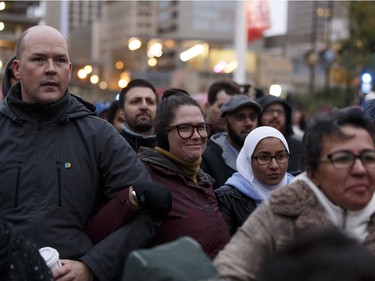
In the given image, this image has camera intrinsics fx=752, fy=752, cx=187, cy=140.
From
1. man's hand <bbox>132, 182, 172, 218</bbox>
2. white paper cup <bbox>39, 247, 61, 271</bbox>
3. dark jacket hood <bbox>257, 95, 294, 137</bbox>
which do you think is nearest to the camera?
white paper cup <bbox>39, 247, 61, 271</bbox>

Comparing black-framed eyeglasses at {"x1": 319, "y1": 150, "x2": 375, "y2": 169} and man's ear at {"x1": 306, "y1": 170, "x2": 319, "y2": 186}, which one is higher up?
black-framed eyeglasses at {"x1": 319, "y1": 150, "x2": 375, "y2": 169}

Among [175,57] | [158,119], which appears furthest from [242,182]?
[175,57]

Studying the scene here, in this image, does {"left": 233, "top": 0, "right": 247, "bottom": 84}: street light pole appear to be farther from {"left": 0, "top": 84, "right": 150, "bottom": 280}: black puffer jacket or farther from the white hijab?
{"left": 0, "top": 84, "right": 150, "bottom": 280}: black puffer jacket

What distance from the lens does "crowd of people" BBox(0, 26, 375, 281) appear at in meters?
2.43

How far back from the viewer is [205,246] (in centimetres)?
357

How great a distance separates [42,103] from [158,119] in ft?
3.03

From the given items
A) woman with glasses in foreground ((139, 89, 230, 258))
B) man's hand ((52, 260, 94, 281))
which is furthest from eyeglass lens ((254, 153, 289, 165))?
man's hand ((52, 260, 94, 281))

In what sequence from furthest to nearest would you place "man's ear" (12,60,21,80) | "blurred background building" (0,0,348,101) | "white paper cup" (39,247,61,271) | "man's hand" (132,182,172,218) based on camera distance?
1. "blurred background building" (0,0,348,101)
2. "man's ear" (12,60,21,80)
3. "man's hand" (132,182,172,218)
4. "white paper cup" (39,247,61,271)

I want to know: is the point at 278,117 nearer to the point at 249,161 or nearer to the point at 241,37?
the point at 249,161

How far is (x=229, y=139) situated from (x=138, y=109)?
838 mm

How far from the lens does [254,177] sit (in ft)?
14.3

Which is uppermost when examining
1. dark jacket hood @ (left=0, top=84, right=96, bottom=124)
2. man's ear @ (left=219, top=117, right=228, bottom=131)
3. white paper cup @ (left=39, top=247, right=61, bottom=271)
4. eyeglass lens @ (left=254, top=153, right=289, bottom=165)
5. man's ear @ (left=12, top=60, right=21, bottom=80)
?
man's ear @ (left=12, top=60, right=21, bottom=80)

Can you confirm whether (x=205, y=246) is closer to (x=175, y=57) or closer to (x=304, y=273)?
(x=304, y=273)

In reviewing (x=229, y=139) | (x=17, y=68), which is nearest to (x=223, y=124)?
(x=229, y=139)
